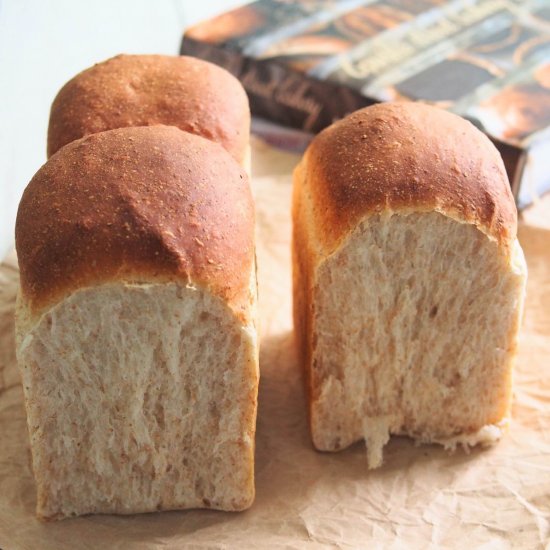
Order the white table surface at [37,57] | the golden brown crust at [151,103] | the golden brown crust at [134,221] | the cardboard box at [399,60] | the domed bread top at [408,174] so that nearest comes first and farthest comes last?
the golden brown crust at [134,221] < the domed bread top at [408,174] < the golden brown crust at [151,103] < the white table surface at [37,57] < the cardboard box at [399,60]

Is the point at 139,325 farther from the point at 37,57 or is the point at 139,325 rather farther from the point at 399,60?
the point at 399,60

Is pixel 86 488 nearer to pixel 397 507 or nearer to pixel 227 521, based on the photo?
pixel 227 521

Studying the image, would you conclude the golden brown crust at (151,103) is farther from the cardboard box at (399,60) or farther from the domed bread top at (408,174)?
the cardboard box at (399,60)

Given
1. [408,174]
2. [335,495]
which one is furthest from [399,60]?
[335,495]

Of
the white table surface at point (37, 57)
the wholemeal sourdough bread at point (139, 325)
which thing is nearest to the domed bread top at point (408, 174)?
the wholemeal sourdough bread at point (139, 325)

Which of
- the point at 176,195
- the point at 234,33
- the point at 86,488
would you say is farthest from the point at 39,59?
the point at 86,488

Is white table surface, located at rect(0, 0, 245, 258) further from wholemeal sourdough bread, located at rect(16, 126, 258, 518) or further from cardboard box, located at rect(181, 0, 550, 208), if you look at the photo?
wholemeal sourdough bread, located at rect(16, 126, 258, 518)
